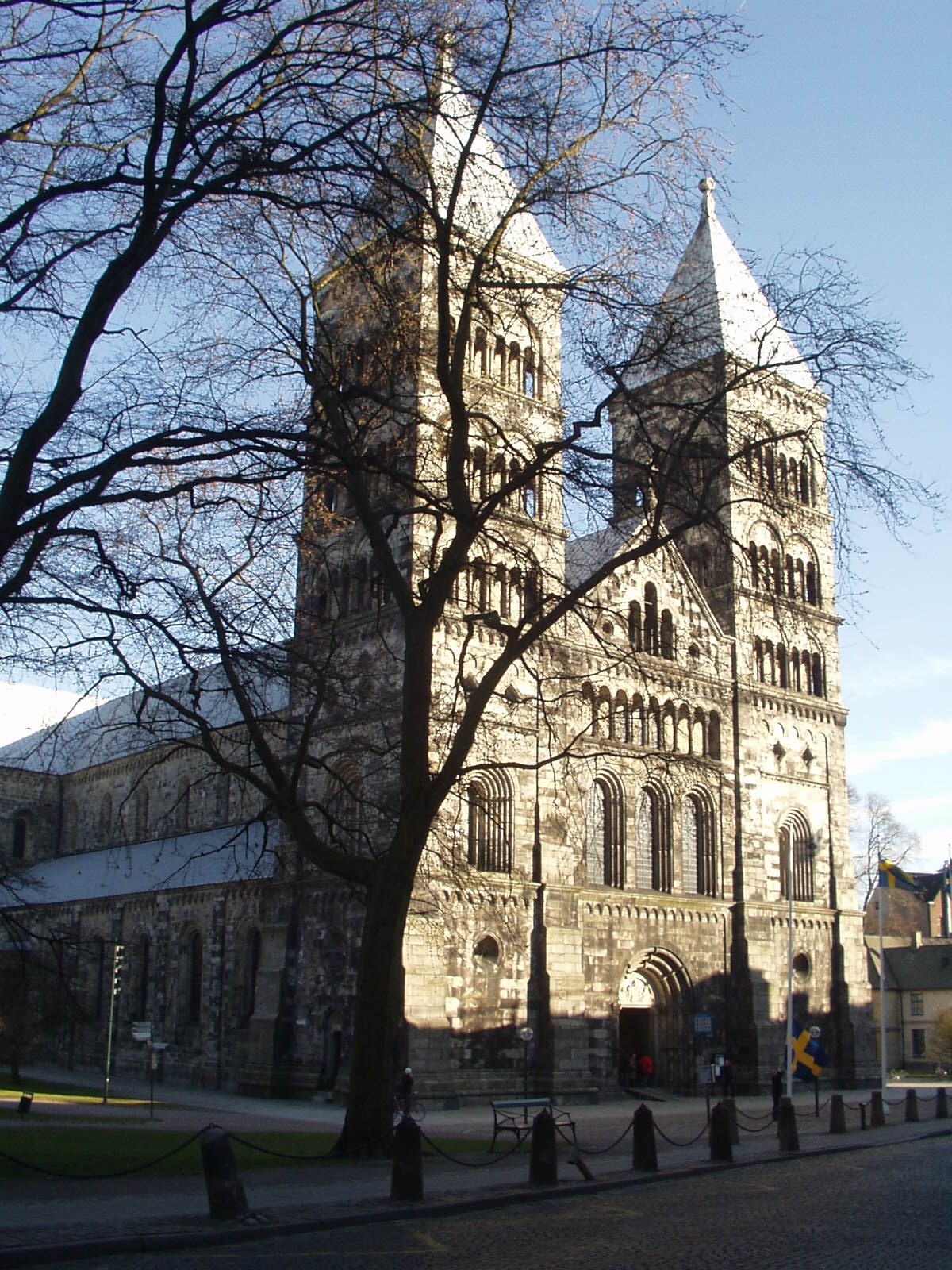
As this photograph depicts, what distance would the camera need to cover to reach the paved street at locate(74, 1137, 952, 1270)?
37.7ft

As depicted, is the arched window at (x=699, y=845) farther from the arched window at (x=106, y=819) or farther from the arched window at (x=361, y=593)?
the arched window at (x=106, y=819)

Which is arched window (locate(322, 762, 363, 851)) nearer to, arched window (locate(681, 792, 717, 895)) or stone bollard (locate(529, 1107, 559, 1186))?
stone bollard (locate(529, 1107, 559, 1186))

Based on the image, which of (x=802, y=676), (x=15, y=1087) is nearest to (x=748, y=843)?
(x=802, y=676)

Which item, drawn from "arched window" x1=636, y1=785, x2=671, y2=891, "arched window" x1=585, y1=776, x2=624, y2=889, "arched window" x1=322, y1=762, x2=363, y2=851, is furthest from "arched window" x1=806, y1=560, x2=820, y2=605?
"arched window" x1=322, y1=762, x2=363, y2=851

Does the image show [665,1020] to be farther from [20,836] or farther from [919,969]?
[919,969]

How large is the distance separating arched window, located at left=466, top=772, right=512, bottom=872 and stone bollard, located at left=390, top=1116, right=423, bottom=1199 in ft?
69.7

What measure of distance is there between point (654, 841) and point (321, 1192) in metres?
28.1

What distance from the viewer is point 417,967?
34094 mm

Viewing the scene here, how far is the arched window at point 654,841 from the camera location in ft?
139

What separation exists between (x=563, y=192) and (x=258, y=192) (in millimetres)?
5873

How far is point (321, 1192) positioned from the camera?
15.8 meters

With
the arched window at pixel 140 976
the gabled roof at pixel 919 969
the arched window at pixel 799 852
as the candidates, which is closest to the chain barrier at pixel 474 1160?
the arched window at pixel 799 852

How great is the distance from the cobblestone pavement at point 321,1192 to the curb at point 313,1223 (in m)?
0.01

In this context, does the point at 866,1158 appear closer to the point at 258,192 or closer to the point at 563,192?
the point at 563,192
